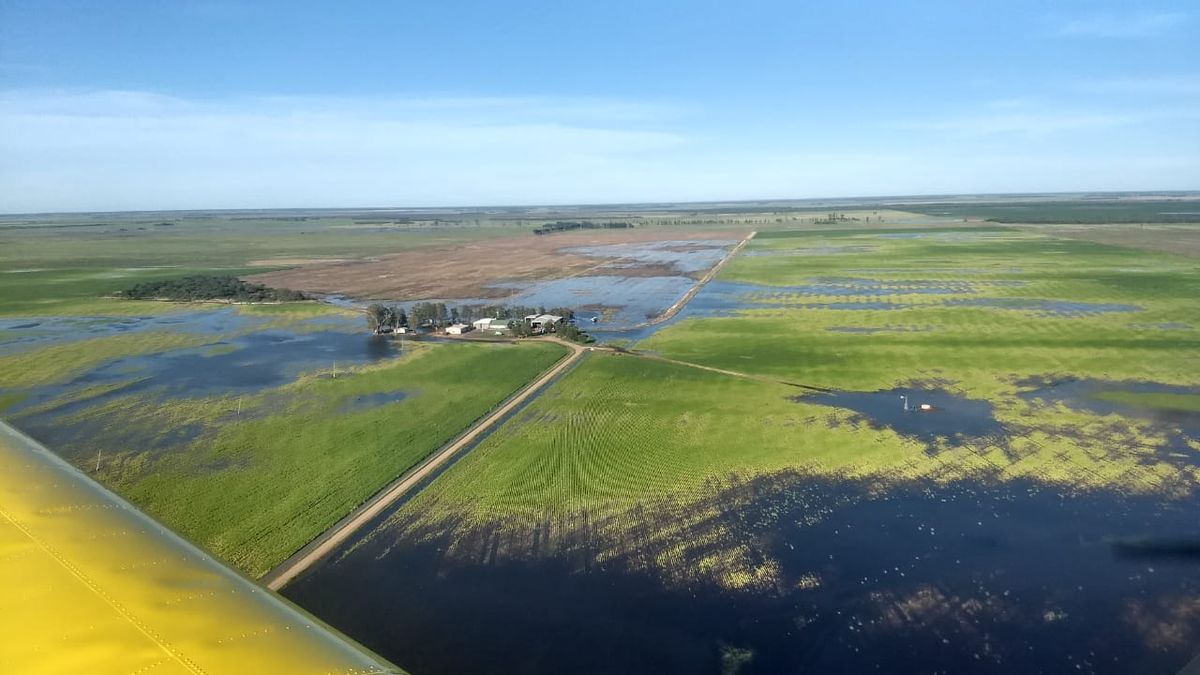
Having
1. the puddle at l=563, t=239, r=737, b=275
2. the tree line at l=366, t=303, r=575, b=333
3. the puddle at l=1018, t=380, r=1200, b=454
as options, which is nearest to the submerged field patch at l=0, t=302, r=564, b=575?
the tree line at l=366, t=303, r=575, b=333

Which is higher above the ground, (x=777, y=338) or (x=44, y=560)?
(x=44, y=560)

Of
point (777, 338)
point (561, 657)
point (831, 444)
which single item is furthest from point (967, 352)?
point (561, 657)

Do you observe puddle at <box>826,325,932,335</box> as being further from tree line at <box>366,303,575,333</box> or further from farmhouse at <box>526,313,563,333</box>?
tree line at <box>366,303,575,333</box>

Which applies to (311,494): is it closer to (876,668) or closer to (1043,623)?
(876,668)

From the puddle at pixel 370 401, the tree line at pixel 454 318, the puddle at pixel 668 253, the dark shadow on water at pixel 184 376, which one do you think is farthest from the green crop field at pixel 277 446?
the puddle at pixel 668 253

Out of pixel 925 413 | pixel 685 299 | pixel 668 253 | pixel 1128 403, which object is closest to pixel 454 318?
pixel 685 299

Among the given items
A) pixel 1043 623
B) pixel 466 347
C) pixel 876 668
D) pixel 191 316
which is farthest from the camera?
pixel 191 316
